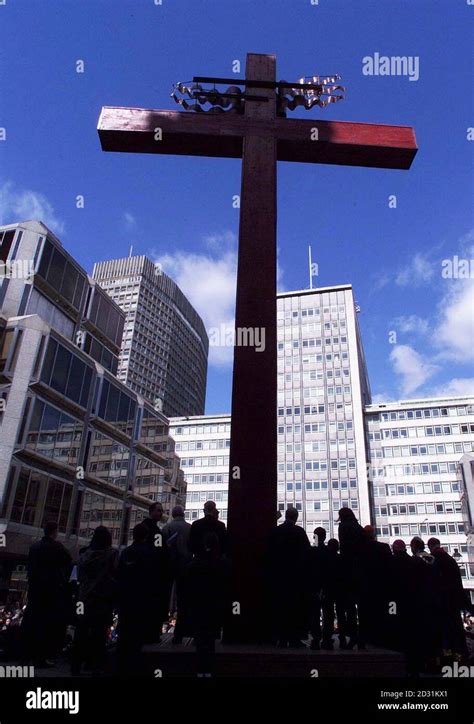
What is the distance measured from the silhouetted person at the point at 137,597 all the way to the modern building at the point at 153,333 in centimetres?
10071

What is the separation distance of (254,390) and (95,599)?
3.26m

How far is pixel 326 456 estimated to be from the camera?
8238 cm

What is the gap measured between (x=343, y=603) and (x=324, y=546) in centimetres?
76

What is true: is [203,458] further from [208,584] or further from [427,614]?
[208,584]

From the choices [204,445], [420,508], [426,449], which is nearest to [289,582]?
[420,508]

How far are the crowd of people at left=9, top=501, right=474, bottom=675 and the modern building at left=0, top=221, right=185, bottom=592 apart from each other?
67.2 feet

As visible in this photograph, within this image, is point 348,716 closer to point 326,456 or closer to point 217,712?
point 217,712

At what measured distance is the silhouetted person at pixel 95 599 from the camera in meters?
5.44

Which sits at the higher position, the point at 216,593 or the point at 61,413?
the point at 61,413

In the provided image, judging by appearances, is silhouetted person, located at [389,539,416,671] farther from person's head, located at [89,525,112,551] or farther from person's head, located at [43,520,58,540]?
person's head, located at [43,520,58,540]

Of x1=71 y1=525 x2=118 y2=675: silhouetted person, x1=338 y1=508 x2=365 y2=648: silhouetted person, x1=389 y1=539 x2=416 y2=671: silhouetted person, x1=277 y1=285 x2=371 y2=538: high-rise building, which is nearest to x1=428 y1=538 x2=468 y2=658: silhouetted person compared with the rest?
x1=389 y1=539 x2=416 y2=671: silhouetted person

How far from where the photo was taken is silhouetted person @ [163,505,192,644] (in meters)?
5.79

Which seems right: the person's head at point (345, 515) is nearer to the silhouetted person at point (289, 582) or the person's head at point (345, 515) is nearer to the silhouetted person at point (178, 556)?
the silhouetted person at point (289, 582)

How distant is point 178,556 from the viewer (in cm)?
632
